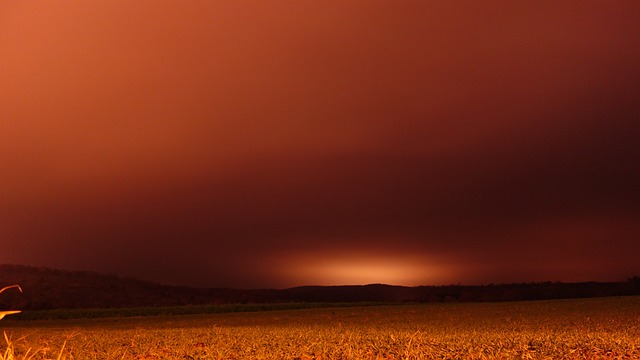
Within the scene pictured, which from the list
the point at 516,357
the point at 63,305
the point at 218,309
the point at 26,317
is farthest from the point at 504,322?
the point at 63,305

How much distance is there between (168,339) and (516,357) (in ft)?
27.8

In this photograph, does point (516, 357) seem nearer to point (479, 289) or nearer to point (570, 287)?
point (479, 289)

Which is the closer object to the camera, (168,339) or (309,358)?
(309,358)

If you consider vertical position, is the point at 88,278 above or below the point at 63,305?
above

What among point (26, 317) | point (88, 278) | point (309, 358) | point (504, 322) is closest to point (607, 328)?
point (504, 322)

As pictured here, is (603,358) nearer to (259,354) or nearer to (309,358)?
(309,358)

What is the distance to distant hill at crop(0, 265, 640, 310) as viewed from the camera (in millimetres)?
49875

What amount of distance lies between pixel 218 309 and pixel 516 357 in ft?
Result: 96.3

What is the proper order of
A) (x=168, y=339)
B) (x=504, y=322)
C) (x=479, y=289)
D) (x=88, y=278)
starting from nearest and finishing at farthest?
(x=168, y=339), (x=504, y=322), (x=479, y=289), (x=88, y=278)

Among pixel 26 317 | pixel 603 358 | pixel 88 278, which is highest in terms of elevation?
pixel 88 278

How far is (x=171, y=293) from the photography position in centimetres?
7606

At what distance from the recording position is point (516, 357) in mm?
11641

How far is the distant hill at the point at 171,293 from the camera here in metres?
49.9

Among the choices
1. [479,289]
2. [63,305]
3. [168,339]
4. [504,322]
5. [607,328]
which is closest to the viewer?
[168,339]
